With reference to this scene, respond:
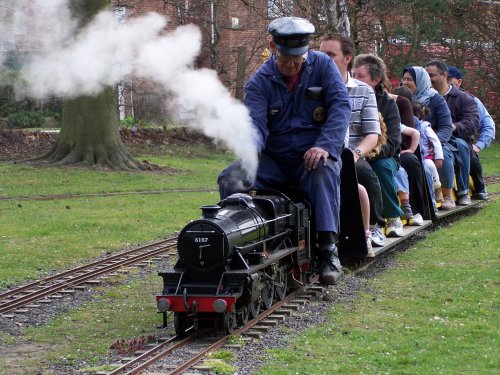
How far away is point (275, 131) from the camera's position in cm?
854

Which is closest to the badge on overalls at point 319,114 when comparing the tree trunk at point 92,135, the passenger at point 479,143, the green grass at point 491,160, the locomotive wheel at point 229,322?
the locomotive wheel at point 229,322

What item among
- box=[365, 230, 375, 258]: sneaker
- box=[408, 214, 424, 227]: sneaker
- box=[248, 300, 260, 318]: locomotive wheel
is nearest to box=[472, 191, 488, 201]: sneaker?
box=[408, 214, 424, 227]: sneaker

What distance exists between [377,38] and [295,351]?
70.1 ft

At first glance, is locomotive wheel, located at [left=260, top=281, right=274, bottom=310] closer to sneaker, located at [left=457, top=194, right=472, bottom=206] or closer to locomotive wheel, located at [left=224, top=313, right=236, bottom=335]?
locomotive wheel, located at [left=224, top=313, right=236, bottom=335]

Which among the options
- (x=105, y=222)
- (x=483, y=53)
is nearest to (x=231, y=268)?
(x=105, y=222)

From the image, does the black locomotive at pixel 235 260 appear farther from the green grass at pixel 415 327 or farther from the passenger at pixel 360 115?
the passenger at pixel 360 115

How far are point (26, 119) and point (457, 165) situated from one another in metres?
18.4

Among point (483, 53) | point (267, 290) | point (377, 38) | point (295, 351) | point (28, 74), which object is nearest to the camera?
point (295, 351)

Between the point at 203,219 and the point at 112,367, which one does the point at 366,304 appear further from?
the point at 112,367

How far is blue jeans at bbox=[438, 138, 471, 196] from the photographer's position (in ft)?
47.8

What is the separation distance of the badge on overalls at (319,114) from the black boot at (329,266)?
1.13 metres

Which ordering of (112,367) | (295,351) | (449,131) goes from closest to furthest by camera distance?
(112,367) < (295,351) < (449,131)

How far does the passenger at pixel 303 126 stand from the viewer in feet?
27.3

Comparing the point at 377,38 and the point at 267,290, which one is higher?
the point at 377,38
